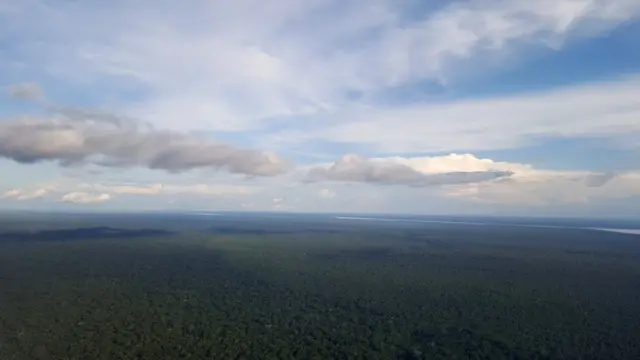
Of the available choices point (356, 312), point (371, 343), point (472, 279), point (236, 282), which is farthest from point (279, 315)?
point (472, 279)

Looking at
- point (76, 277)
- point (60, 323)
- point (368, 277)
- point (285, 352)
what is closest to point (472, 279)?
point (368, 277)

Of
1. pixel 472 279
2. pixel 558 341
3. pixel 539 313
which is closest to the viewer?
pixel 558 341

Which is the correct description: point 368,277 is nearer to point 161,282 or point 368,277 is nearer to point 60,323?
point 161,282

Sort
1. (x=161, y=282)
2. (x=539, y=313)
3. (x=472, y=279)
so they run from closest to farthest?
1. (x=539, y=313)
2. (x=161, y=282)
3. (x=472, y=279)

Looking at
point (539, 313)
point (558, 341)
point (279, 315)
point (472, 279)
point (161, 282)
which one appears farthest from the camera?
point (472, 279)

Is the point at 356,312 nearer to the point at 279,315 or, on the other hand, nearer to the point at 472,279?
the point at 279,315

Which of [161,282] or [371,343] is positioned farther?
[161,282]
